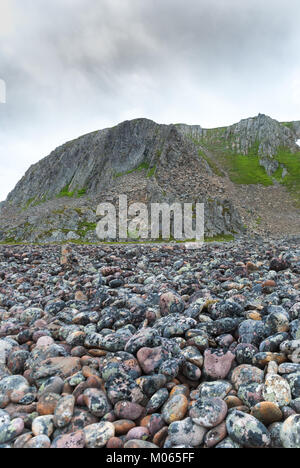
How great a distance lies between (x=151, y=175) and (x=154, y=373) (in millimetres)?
55416

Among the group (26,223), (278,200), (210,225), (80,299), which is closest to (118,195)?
(26,223)

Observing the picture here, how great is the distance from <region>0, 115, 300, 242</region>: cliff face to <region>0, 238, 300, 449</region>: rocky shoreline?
33621mm

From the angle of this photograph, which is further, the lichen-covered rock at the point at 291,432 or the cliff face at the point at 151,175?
the cliff face at the point at 151,175

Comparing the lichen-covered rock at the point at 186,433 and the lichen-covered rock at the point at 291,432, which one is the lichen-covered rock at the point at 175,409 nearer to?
the lichen-covered rock at the point at 186,433

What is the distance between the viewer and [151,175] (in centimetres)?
5703

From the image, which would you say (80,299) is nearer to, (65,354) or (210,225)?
(65,354)

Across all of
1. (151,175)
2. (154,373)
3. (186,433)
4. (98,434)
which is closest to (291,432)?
(186,433)

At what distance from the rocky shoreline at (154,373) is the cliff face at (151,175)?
3362 cm

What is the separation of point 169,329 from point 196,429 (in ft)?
6.13

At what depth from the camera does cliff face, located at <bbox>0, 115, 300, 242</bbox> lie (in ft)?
146

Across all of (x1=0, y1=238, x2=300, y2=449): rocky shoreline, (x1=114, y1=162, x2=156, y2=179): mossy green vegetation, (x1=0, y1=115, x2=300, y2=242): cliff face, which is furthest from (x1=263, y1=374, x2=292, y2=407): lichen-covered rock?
(x1=114, y1=162, x2=156, y2=179): mossy green vegetation

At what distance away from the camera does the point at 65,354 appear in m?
4.11

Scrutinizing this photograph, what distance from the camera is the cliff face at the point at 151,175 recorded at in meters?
44.5
